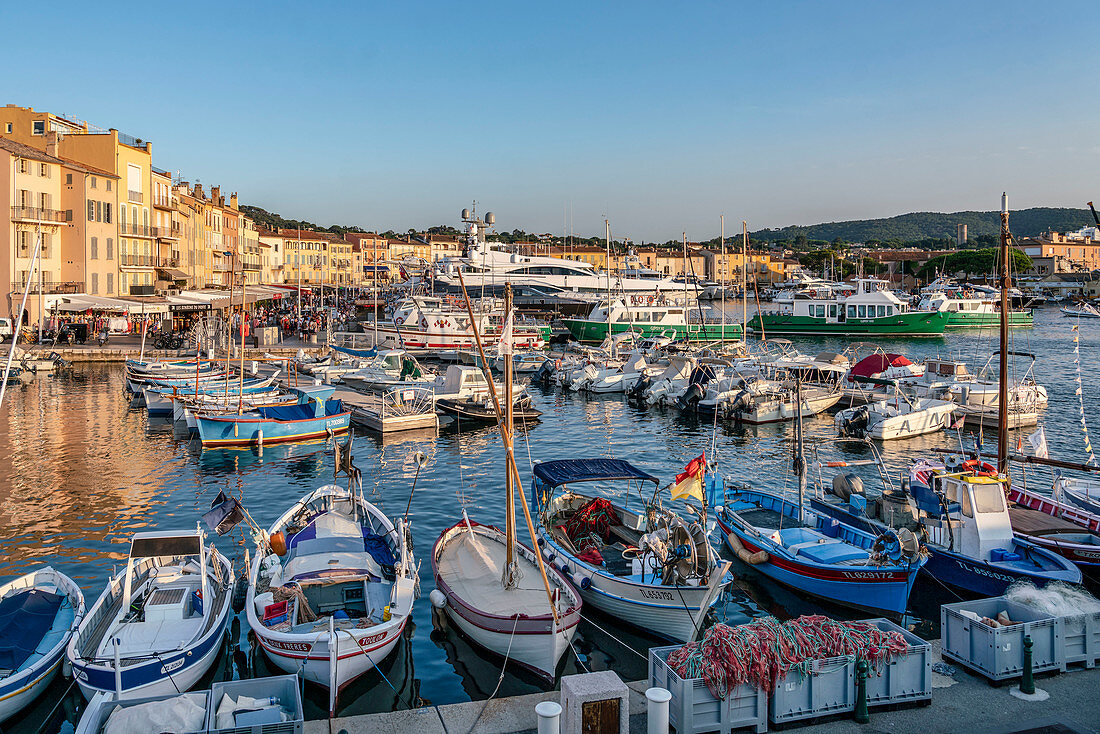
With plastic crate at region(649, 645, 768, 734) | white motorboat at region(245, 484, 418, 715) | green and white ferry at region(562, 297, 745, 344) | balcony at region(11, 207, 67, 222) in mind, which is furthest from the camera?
green and white ferry at region(562, 297, 745, 344)

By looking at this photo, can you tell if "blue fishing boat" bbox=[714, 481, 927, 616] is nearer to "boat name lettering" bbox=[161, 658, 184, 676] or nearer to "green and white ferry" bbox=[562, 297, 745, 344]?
"boat name lettering" bbox=[161, 658, 184, 676]

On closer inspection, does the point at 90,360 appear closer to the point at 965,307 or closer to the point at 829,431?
the point at 829,431

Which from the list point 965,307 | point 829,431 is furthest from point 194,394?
point 965,307

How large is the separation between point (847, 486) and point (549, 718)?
48.0 ft

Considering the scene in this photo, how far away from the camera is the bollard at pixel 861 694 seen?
1025 centimetres

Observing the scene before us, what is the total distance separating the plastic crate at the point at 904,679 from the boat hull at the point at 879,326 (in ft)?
252

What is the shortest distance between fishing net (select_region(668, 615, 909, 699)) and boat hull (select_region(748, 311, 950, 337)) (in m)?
76.8

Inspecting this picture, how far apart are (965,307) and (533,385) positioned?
223 ft

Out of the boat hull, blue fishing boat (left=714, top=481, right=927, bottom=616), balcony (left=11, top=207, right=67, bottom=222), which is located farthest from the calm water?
the boat hull

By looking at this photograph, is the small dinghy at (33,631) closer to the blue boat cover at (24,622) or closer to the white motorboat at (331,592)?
the blue boat cover at (24,622)

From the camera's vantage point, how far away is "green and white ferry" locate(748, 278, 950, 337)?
8762 centimetres

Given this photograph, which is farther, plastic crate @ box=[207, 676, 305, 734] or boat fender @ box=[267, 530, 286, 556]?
boat fender @ box=[267, 530, 286, 556]

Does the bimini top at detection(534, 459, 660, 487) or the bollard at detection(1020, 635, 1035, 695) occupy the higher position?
the bimini top at detection(534, 459, 660, 487)

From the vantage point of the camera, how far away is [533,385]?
51250 mm
